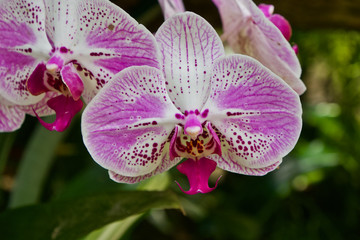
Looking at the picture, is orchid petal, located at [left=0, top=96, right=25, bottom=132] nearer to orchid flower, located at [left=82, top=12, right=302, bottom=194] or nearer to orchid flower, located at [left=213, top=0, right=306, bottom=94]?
orchid flower, located at [left=82, top=12, right=302, bottom=194]

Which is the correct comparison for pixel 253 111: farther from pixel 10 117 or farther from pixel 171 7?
pixel 10 117

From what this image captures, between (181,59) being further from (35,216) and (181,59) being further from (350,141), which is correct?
(350,141)

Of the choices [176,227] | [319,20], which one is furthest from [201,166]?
[176,227]

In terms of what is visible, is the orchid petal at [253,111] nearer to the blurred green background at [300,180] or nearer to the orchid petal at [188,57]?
the orchid petal at [188,57]

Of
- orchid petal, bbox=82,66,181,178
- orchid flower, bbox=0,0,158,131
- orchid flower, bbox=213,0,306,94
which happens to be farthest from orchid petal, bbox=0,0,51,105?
orchid flower, bbox=213,0,306,94

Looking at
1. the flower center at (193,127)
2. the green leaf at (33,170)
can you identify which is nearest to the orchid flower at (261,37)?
the flower center at (193,127)

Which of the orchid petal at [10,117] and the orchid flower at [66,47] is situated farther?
the orchid petal at [10,117]

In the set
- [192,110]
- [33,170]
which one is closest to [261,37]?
[192,110]
